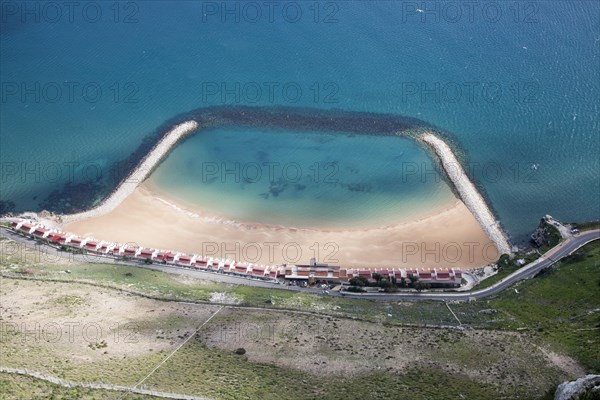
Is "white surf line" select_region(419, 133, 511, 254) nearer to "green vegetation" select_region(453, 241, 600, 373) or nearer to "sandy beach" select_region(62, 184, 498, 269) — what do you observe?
"sandy beach" select_region(62, 184, 498, 269)

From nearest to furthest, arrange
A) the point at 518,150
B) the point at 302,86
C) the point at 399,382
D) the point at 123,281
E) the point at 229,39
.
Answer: the point at 399,382
the point at 123,281
the point at 518,150
the point at 302,86
the point at 229,39

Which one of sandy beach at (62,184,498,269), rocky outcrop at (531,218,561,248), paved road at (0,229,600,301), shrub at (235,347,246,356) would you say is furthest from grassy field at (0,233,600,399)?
sandy beach at (62,184,498,269)

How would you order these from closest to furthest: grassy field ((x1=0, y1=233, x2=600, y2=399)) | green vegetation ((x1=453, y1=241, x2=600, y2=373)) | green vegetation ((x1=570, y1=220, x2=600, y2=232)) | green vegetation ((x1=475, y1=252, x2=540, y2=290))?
grassy field ((x1=0, y1=233, x2=600, y2=399)) → green vegetation ((x1=453, y1=241, x2=600, y2=373)) → green vegetation ((x1=475, y1=252, x2=540, y2=290)) → green vegetation ((x1=570, y1=220, x2=600, y2=232))

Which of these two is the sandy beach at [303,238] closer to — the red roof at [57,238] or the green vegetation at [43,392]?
the red roof at [57,238]

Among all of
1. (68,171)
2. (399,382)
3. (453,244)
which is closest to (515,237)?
(453,244)

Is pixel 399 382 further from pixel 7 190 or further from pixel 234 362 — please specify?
pixel 7 190

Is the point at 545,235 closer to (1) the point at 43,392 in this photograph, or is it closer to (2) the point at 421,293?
(2) the point at 421,293

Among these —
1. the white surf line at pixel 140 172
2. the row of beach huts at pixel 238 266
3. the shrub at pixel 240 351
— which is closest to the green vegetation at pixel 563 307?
the row of beach huts at pixel 238 266
